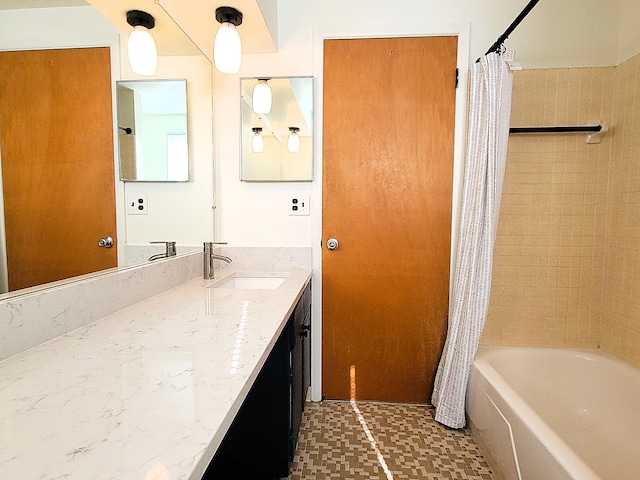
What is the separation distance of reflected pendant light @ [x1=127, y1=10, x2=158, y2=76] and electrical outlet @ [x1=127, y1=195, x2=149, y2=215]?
46 centimetres

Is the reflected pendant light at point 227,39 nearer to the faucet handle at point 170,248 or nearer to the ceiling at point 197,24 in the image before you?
the ceiling at point 197,24

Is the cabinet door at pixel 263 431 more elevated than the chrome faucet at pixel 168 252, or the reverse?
the chrome faucet at pixel 168 252

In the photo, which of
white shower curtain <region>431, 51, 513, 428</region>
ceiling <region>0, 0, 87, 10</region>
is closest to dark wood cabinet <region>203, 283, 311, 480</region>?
white shower curtain <region>431, 51, 513, 428</region>

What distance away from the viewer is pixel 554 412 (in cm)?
172

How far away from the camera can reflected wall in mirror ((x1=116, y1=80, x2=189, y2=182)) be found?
1.19 metres

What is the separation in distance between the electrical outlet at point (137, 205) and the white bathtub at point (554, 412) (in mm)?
1588

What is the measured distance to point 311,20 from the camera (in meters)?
1.93

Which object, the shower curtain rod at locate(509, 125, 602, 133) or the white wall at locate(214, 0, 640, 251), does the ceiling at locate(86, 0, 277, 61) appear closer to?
the white wall at locate(214, 0, 640, 251)

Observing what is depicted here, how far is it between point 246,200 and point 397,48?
1.20 m

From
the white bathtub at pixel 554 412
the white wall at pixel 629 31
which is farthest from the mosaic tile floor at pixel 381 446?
the white wall at pixel 629 31

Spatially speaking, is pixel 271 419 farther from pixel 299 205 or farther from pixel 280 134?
pixel 280 134

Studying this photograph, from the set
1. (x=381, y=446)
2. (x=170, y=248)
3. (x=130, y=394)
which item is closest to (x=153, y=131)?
(x=170, y=248)

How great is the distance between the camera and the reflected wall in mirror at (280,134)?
76.8 inches

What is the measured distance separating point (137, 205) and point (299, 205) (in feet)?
2.94
